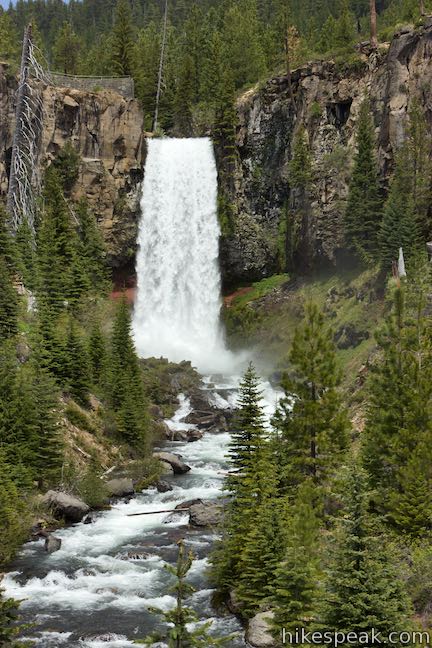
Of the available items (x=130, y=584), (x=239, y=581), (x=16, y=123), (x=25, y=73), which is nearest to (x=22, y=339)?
(x=130, y=584)

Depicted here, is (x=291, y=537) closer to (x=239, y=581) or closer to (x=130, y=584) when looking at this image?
(x=239, y=581)

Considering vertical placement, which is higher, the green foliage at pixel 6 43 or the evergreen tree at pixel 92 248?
the green foliage at pixel 6 43

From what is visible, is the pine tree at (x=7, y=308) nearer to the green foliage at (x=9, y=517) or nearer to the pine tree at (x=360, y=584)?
the green foliage at (x=9, y=517)

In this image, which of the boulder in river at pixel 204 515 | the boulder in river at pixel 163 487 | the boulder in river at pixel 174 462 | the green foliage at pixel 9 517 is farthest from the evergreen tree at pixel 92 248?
the green foliage at pixel 9 517

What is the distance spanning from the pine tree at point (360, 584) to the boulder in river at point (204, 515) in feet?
51.2

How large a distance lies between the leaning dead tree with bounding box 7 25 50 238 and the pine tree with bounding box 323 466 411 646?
45176 millimetres

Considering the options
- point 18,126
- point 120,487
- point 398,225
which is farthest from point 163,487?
point 18,126

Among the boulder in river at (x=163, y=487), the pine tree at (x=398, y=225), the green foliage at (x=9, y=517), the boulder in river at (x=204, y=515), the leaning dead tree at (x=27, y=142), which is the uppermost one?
the leaning dead tree at (x=27, y=142)

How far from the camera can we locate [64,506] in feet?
87.9

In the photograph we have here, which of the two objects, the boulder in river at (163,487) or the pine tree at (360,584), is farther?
the boulder in river at (163,487)

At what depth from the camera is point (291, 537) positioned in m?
16.1

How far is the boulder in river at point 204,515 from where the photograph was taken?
86.7 ft

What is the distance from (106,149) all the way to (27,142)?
331 inches

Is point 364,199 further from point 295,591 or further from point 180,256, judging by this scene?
point 295,591
